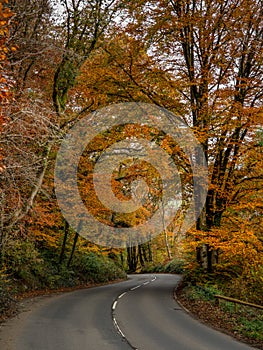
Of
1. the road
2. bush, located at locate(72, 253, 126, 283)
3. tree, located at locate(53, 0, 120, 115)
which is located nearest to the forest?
tree, located at locate(53, 0, 120, 115)

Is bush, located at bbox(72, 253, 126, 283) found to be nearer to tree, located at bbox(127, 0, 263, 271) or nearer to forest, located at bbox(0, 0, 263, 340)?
forest, located at bbox(0, 0, 263, 340)

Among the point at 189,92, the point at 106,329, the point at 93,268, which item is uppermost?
the point at 189,92

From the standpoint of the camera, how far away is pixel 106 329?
9.68 metres

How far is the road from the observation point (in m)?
8.19

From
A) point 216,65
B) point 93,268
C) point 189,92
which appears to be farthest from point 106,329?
point 93,268

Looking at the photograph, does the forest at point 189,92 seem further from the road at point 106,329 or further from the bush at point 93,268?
the bush at point 93,268

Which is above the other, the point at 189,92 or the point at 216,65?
the point at 216,65

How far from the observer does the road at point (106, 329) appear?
819cm

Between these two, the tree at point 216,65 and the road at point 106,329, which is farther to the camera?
the tree at point 216,65

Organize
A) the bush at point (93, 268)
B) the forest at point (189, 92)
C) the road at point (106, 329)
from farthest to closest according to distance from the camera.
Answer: the bush at point (93, 268) → the forest at point (189, 92) → the road at point (106, 329)

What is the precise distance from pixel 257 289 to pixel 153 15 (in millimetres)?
13045

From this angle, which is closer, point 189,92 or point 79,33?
point 79,33

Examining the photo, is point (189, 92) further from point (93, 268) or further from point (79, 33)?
point (93, 268)

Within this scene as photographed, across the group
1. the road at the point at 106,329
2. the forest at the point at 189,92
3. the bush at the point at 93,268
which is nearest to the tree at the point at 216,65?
the forest at the point at 189,92
